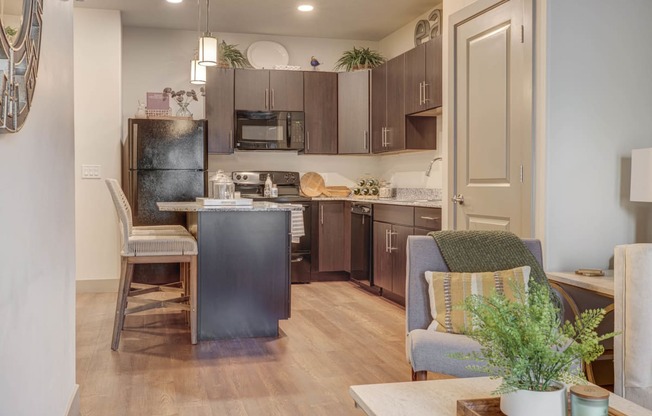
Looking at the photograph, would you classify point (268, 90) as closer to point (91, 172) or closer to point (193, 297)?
point (91, 172)

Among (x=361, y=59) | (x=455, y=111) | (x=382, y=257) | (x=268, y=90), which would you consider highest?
(x=361, y=59)

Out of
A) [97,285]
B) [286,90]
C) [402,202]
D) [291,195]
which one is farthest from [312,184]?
[97,285]

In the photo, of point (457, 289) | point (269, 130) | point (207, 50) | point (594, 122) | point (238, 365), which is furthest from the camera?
point (269, 130)

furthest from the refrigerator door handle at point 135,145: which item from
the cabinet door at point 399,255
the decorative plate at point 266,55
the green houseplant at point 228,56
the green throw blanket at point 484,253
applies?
the green throw blanket at point 484,253

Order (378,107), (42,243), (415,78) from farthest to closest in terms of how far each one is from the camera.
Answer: (378,107), (415,78), (42,243)

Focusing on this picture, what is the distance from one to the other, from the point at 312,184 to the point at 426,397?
521 centimetres

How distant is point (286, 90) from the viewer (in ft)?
21.1

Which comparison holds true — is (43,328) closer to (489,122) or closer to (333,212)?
(489,122)

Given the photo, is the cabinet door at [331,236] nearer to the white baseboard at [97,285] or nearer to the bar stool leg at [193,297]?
the white baseboard at [97,285]

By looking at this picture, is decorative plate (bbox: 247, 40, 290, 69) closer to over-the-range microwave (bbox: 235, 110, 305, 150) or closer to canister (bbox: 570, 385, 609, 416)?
over-the-range microwave (bbox: 235, 110, 305, 150)

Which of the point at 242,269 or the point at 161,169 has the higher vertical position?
the point at 161,169

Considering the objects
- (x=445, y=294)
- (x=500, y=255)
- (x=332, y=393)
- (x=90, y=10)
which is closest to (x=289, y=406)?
(x=332, y=393)

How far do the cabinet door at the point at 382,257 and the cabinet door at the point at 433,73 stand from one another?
1.11 meters

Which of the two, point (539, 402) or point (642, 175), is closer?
point (539, 402)
